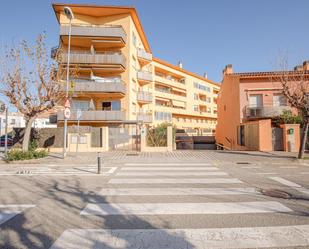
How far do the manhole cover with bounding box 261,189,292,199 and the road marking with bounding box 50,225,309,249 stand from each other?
2.02 meters

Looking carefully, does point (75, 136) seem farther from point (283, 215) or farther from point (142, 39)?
point (142, 39)

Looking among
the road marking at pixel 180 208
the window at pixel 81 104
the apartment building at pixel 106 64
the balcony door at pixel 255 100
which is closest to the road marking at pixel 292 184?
the road marking at pixel 180 208

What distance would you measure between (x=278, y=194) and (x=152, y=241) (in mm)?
4327

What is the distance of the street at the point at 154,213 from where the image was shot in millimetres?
3539

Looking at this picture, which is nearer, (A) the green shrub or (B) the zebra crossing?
(B) the zebra crossing

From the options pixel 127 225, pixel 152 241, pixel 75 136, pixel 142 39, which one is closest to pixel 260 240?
pixel 152 241

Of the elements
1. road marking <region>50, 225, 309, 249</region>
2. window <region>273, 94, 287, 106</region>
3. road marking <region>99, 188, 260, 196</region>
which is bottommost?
road marking <region>50, 225, 309, 249</region>

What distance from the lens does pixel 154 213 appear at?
4.70 metres

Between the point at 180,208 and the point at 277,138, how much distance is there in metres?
16.9

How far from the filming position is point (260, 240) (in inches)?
139

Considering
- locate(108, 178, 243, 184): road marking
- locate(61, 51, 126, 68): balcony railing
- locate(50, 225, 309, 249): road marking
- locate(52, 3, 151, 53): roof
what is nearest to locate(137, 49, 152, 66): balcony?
locate(52, 3, 151, 53): roof

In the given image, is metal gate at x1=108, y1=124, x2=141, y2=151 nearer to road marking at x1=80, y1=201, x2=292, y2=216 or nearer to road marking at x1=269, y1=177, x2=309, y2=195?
road marking at x1=269, y1=177, x2=309, y2=195

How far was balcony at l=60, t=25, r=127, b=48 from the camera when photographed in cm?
2744

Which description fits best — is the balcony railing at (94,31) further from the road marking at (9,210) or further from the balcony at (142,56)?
the road marking at (9,210)
